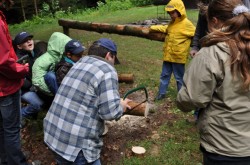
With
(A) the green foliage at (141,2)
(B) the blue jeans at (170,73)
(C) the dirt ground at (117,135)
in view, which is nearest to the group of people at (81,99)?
(C) the dirt ground at (117,135)

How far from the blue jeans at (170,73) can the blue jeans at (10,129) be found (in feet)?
9.25

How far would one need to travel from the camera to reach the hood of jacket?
444 cm

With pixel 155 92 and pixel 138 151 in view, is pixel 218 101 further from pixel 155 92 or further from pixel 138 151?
pixel 155 92

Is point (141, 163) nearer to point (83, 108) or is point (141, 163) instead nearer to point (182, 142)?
point (182, 142)

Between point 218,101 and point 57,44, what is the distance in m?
2.93

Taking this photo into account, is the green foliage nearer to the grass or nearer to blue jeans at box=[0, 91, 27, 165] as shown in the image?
the grass

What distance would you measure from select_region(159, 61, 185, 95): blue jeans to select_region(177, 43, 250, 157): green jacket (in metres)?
3.17

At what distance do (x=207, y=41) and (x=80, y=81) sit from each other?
1.09m

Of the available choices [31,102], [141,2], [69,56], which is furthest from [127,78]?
[141,2]

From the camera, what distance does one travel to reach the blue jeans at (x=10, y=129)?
11.1 ft

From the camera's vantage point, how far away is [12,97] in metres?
3.43

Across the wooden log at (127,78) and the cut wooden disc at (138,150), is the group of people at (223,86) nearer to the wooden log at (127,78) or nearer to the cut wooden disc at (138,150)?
the cut wooden disc at (138,150)

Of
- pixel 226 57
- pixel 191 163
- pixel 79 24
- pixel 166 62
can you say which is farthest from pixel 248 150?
pixel 79 24

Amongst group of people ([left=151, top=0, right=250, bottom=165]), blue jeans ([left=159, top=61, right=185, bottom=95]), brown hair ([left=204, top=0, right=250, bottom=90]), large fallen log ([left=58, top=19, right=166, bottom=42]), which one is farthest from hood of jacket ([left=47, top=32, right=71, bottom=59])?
brown hair ([left=204, top=0, right=250, bottom=90])
